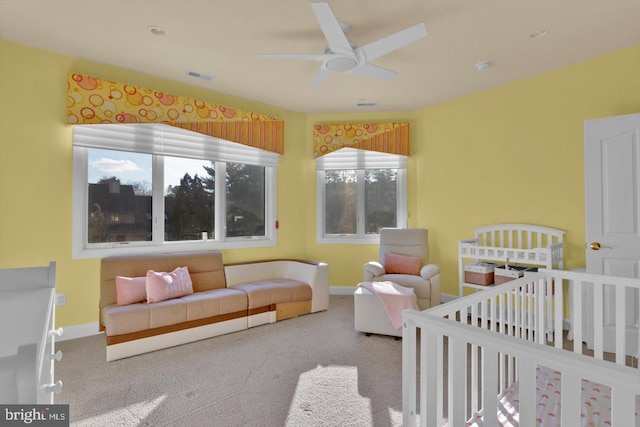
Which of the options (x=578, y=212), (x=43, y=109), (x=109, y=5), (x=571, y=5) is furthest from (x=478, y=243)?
(x=43, y=109)

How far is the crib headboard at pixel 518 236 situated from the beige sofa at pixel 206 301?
1.84 metres

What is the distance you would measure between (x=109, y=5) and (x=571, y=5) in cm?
301

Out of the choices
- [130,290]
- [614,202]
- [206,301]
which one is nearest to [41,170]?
[130,290]

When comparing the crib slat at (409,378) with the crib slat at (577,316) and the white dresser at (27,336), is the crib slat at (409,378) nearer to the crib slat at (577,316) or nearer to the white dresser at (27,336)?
the white dresser at (27,336)

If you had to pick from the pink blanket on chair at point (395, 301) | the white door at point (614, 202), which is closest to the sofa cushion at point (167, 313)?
the pink blanket on chair at point (395, 301)

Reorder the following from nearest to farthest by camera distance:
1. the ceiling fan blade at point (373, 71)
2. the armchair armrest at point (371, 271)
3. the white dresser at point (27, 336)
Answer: the white dresser at point (27, 336) → the ceiling fan blade at point (373, 71) → the armchair armrest at point (371, 271)

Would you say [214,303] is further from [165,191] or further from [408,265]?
[408,265]

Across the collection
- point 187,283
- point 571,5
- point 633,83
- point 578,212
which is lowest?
point 187,283

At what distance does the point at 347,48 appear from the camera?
7.13 feet

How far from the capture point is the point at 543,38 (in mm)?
2654

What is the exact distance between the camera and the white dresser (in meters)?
0.62

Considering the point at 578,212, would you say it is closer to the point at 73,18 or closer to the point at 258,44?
the point at 258,44

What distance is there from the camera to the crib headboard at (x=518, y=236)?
10.9ft

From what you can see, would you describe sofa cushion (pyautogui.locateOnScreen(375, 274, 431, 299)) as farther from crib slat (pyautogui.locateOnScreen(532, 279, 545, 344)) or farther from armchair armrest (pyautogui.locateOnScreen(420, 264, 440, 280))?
crib slat (pyautogui.locateOnScreen(532, 279, 545, 344))
